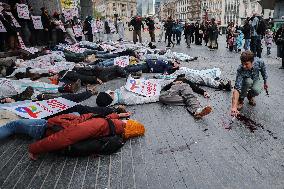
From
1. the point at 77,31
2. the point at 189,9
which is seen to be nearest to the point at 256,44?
the point at 77,31

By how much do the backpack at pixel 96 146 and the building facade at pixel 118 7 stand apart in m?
140

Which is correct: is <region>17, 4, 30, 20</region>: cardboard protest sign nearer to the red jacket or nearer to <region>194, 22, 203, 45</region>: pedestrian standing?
the red jacket

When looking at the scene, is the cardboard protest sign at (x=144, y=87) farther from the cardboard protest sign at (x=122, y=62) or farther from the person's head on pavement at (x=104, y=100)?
the cardboard protest sign at (x=122, y=62)

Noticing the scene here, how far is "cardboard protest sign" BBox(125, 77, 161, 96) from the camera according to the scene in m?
6.89

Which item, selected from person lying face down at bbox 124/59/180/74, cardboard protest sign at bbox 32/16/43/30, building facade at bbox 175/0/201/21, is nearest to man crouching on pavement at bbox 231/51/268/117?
person lying face down at bbox 124/59/180/74

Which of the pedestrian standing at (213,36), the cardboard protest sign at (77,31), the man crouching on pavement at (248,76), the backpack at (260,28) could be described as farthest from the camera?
the pedestrian standing at (213,36)

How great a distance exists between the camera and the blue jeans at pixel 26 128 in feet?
15.7

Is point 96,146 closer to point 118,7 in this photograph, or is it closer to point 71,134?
point 71,134

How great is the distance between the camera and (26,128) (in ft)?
16.5

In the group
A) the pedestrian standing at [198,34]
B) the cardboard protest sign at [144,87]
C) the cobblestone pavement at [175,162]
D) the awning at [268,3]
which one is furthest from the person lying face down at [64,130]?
the awning at [268,3]

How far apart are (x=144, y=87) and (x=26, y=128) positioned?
2693 millimetres

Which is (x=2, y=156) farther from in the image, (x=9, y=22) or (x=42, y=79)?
(x=9, y=22)

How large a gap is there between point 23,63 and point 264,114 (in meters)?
7.28

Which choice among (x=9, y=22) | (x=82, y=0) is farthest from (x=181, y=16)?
(x=9, y=22)
